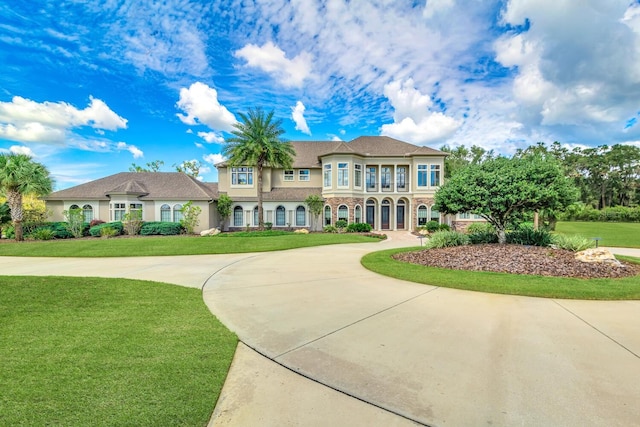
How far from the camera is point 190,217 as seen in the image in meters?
24.5

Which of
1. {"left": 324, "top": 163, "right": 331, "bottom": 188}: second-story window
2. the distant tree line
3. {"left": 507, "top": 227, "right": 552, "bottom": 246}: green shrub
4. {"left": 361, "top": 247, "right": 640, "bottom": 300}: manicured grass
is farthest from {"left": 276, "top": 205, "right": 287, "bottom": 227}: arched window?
the distant tree line

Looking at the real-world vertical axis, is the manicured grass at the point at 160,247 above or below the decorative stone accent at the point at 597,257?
below

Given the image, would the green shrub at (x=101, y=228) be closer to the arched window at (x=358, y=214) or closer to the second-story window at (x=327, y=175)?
the second-story window at (x=327, y=175)

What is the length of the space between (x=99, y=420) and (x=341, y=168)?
25.1 meters

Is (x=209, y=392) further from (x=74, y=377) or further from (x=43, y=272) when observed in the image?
(x=43, y=272)

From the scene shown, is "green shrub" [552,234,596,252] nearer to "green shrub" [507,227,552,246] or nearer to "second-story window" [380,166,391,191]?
"green shrub" [507,227,552,246]

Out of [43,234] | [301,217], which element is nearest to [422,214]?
[301,217]

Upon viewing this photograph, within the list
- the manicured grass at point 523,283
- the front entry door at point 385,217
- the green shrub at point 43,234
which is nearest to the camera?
the manicured grass at point 523,283

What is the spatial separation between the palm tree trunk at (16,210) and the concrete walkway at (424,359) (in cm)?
2158

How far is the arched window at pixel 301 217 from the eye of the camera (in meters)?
28.0

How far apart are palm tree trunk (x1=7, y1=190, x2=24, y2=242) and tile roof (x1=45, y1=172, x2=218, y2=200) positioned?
484cm

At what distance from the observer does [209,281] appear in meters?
8.56

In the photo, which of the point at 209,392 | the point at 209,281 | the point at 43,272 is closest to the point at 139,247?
the point at 43,272

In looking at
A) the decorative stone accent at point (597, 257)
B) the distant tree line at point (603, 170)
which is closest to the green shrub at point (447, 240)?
the decorative stone accent at point (597, 257)
